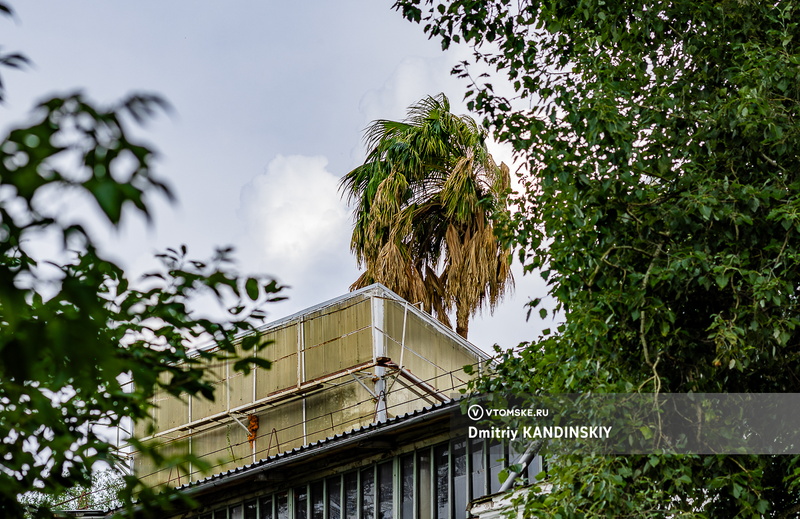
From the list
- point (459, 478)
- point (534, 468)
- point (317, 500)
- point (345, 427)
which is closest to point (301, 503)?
point (317, 500)

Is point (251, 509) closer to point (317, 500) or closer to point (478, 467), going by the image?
point (317, 500)

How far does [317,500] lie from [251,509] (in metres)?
1.59

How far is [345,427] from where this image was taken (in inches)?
797

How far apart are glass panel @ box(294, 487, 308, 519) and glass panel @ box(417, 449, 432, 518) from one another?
235 centimetres

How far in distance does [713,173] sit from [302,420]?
13.4 metres

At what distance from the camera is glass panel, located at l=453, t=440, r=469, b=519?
14.7m

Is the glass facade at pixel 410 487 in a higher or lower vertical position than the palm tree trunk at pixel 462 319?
lower

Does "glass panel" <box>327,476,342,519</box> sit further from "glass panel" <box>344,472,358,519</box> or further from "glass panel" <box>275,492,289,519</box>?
"glass panel" <box>275,492,289,519</box>

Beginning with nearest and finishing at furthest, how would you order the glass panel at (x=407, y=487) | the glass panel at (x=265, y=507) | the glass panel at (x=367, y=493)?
the glass panel at (x=407, y=487) → the glass panel at (x=367, y=493) → the glass panel at (x=265, y=507)

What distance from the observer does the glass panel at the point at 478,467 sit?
1448cm

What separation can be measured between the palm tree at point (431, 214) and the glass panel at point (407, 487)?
877 cm

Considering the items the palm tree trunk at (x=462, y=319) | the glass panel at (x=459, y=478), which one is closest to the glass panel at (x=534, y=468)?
the glass panel at (x=459, y=478)

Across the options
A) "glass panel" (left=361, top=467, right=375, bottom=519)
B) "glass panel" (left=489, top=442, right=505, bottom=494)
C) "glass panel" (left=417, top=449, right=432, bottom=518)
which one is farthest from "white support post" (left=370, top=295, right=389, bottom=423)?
"glass panel" (left=489, top=442, right=505, bottom=494)

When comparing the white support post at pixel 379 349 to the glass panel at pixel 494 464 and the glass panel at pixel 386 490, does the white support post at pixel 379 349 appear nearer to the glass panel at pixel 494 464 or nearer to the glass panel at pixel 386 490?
the glass panel at pixel 386 490
